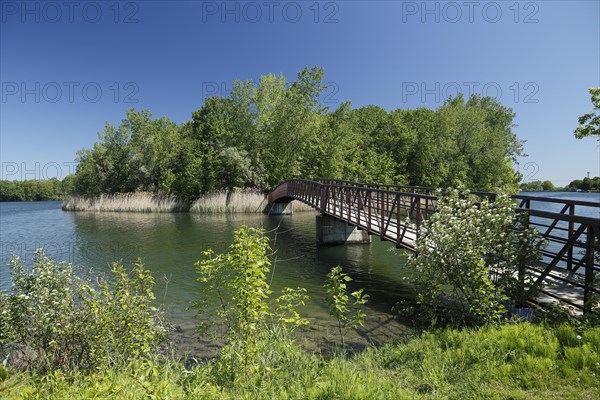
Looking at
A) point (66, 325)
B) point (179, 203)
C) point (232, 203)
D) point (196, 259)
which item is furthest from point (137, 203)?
point (66, 325)

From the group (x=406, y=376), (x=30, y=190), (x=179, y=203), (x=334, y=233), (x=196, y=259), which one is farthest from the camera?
(x=30, y=190)

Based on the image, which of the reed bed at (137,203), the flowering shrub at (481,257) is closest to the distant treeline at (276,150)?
the reed bed at (137,203)

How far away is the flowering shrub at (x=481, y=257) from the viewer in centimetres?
598

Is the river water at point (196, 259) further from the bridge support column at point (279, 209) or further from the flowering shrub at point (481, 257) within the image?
the bridge support column at point (279, 209)

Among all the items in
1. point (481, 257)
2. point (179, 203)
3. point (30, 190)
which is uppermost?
point (30, 190)

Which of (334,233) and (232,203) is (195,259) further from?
(232,203)

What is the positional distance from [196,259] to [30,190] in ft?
428

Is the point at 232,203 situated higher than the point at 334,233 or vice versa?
the point at 232,203

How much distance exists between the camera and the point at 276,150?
146ft

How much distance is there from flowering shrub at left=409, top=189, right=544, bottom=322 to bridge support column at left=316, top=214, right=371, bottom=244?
11.6 m

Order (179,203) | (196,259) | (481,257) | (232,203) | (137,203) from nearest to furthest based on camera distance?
(481,257) < (196,259) < (232,203) < (137,203) < (179,203)

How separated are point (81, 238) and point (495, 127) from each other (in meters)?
65.1

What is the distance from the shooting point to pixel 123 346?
5.03 metres

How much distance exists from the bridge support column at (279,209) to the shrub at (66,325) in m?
29.9
